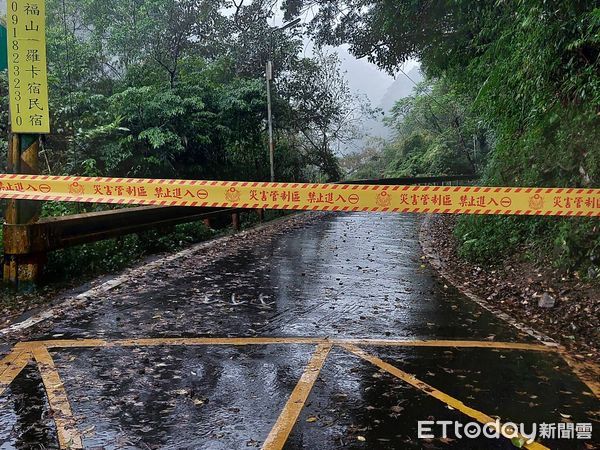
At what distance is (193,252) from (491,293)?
5233 mm

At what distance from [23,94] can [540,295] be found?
684 cm

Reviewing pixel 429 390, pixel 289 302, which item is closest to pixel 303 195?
pixel 289 302

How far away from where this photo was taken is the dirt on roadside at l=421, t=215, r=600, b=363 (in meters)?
5.48

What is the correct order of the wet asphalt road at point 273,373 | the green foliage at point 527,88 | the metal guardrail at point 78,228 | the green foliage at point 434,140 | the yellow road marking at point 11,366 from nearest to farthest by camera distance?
the wet asphalt road at point 273,373, the yellow road marking at point 11,366, the metal guardrail at point 78,228, the green foliage at point 527,88, the green foliage at point 434,140

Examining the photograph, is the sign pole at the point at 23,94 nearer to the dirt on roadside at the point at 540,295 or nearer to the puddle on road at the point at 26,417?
the puddle on road at the point at 26,417

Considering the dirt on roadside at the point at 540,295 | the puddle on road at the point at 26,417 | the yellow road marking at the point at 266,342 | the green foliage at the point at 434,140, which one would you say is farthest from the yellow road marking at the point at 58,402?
the green foliage at the point at 434,140

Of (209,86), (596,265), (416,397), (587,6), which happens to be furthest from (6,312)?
(209,86)

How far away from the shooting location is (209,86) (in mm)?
16953

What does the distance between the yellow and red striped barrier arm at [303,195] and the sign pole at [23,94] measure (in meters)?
0.45

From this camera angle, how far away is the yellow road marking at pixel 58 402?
3.25m

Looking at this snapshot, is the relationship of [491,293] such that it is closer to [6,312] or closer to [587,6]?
[587,6]

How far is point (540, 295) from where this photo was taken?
22.4 ft

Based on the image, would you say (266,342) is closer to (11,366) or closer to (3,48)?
(11,366)

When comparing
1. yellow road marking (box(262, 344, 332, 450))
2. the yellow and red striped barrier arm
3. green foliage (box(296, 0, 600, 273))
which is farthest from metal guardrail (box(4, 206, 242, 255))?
green foliage (box(296, 0, 600, 273))
